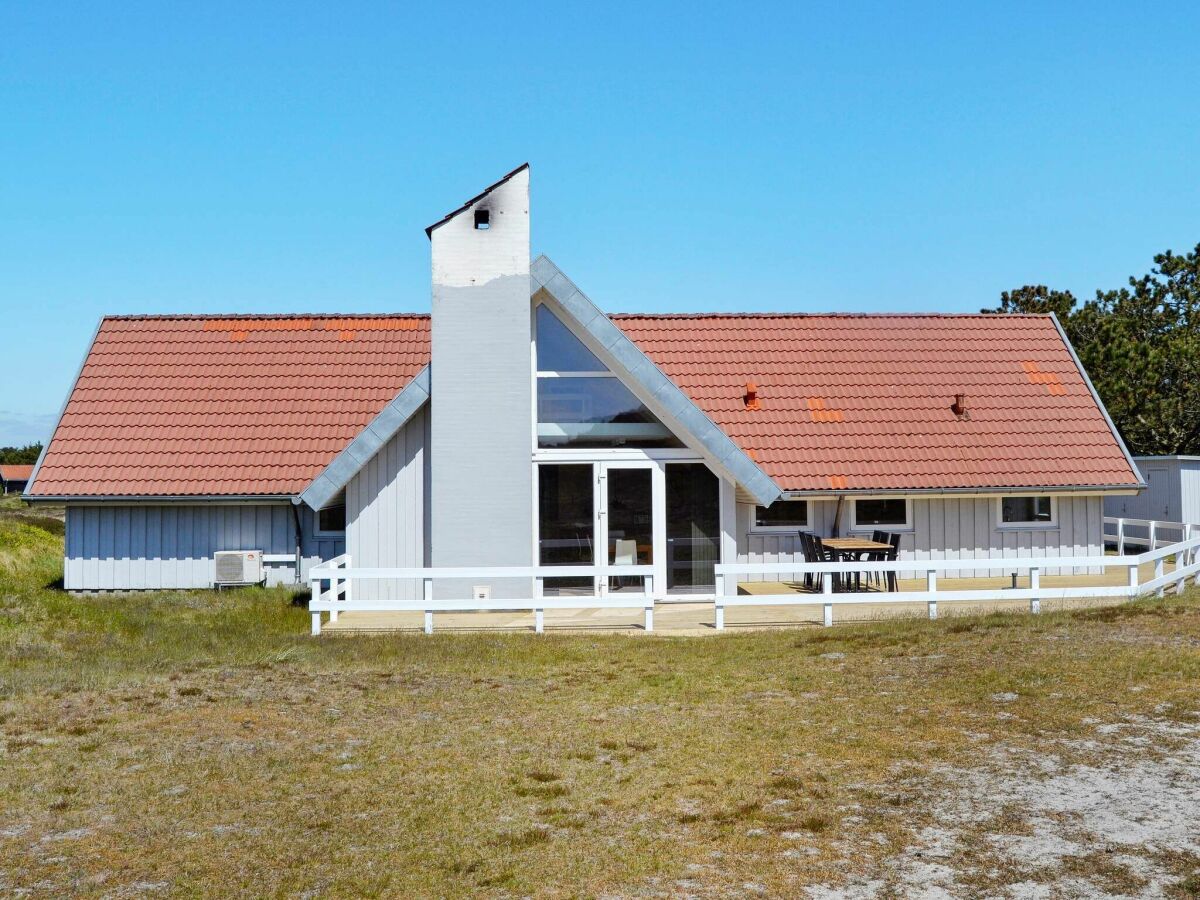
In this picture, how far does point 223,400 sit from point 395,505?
619 centimetres

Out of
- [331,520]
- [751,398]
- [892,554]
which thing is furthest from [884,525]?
[331,520]

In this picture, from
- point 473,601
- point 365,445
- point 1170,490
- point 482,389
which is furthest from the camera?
point 1170,490

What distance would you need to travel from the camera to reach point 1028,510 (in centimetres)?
2109

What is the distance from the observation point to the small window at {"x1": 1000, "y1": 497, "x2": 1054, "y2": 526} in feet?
69.0

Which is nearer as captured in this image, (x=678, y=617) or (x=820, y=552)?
(x=678, y=617)

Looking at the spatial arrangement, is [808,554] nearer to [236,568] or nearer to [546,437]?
[546,437]

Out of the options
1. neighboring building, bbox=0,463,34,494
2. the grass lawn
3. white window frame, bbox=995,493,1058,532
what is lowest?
the grass lawn

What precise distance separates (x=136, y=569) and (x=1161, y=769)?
17809 mm

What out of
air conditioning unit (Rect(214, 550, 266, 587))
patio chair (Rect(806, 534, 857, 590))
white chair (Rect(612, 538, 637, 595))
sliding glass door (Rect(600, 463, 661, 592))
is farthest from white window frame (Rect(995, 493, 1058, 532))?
air conditioning unit (Rect(214, 550, 266, 587))

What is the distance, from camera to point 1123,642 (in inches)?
500

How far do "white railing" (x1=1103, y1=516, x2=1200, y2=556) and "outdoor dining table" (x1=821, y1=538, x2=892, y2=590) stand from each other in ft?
21.6

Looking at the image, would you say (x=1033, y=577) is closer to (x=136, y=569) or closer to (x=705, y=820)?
(x=705, y=820)

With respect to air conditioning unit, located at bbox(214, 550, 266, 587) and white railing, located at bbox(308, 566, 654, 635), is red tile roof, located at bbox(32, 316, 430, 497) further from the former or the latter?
white railing, located at bbox(308, 566, 654, 635)

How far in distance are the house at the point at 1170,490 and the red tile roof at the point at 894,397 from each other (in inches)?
175
